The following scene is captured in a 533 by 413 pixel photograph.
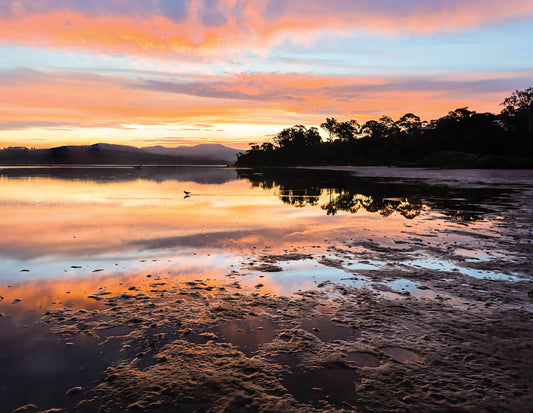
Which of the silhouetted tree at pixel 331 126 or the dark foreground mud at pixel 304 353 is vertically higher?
the silhouetted tree at pixel 331 126

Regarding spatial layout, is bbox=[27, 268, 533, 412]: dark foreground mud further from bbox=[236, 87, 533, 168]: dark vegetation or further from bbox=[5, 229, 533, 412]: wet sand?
bbox=[236, 87, 533, 168]: dark vegetation

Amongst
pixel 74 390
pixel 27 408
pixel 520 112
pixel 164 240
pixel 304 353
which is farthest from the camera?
pixel 520 112

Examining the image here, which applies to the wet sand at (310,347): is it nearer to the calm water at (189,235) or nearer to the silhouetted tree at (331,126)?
the calm water at (189,235)

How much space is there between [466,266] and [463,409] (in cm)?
634

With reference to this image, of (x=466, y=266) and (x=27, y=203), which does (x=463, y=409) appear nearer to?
(x=466, y=266)

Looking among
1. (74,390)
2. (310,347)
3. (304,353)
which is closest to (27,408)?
(74,390)

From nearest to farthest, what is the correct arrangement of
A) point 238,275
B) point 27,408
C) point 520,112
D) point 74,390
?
point 27,408, point 74,390, point 238,275, point 520,112

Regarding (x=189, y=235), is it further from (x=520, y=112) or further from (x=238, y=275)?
(x=520, y=112)

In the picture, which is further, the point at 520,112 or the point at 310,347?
the point at 520,112

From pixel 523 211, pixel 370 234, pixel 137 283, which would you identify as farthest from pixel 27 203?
pixel 523 211

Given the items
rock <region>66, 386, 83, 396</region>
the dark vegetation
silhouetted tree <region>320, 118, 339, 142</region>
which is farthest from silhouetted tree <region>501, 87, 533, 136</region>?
rock <region>66, 386, 83, 396</region>

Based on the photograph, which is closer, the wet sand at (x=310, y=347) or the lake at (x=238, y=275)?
the wet sand at (x=310, y=347)

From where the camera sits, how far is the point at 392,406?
4.04m

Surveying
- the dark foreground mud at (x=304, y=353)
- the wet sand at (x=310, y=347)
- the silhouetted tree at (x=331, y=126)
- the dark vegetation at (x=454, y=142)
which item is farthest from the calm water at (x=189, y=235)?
the silhouetted tree at (x=331, y=126)
